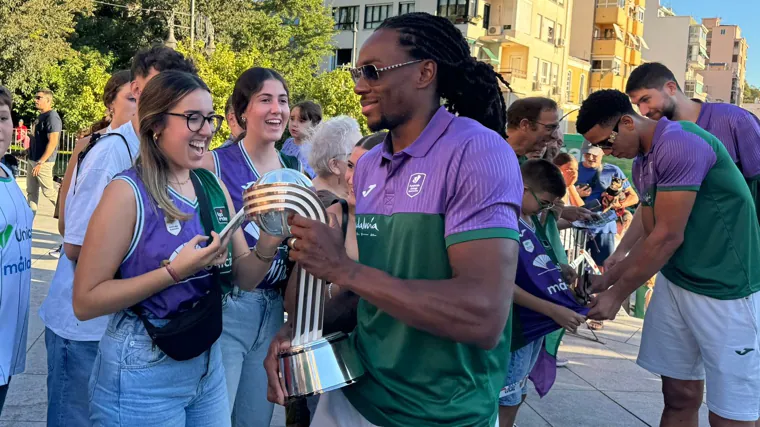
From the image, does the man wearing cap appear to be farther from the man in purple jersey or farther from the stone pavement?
the man in purple jersey

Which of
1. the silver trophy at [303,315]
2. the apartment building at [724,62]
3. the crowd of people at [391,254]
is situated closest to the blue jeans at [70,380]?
the crowd of people at [391,254]

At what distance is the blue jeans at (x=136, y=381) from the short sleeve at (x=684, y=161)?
2.56 metres

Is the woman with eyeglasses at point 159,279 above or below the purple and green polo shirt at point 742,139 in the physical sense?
below

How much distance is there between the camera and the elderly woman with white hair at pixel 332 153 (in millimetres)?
3891

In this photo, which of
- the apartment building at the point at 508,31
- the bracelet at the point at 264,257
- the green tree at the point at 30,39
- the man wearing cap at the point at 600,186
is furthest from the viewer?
the apartment building at the point at 508,31

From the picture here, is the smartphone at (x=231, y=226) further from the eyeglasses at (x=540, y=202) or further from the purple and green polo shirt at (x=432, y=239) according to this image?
the eyeglasses at (x=540, y=202)

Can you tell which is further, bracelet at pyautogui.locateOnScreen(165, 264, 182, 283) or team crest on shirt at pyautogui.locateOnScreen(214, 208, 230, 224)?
team crest on shirt at pyautogui.locateOnScreen(214, 208, 230, 224)

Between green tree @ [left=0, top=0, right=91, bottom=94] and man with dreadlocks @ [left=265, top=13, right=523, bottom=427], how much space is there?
31.6 meters

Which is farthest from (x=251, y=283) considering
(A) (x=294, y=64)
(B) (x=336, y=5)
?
(B) (x=336, y=5)

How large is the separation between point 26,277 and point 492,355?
2.05m

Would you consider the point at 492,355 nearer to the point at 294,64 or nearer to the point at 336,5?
the point at 294,64

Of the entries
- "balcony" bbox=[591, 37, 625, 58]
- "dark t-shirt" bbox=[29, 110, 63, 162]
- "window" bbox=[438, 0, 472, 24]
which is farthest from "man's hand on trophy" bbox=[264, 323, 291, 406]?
"balcony" bbox=[591, 37, 625, 58]

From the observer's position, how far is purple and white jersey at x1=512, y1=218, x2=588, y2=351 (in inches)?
131

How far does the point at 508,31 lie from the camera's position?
4728 centimetres
